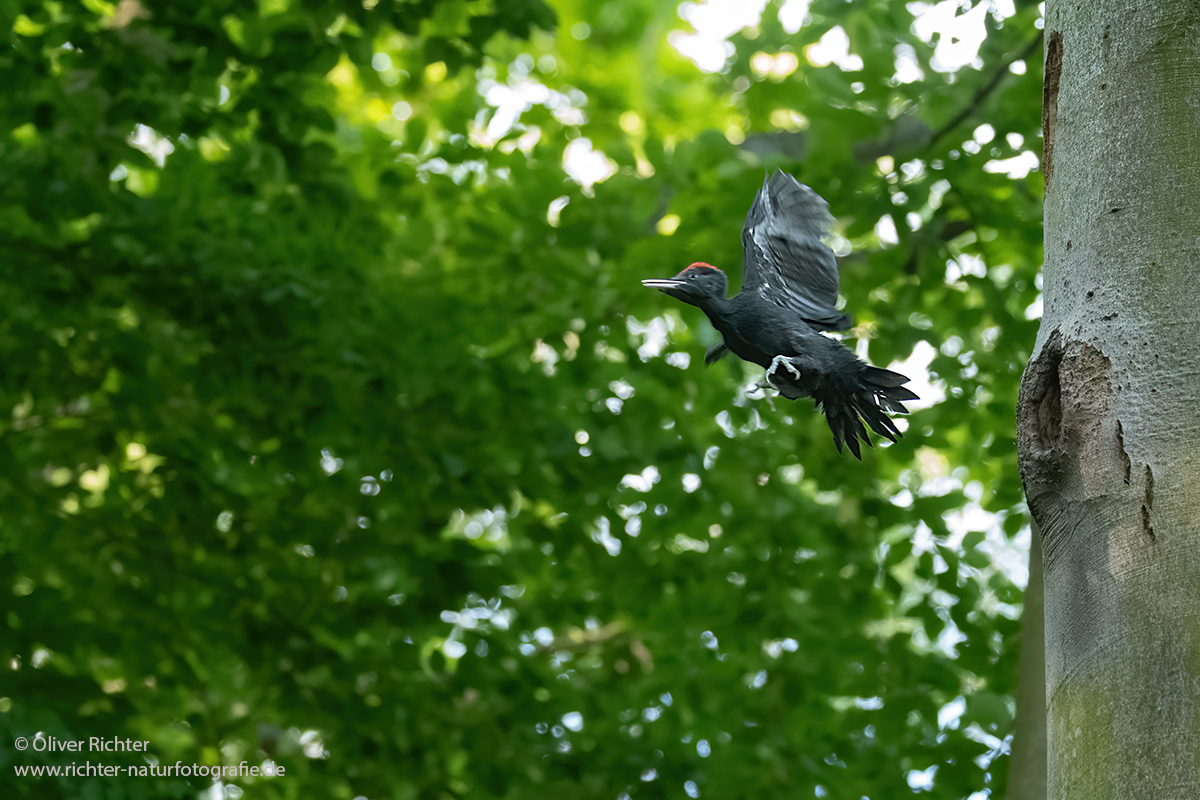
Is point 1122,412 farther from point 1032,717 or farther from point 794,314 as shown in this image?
point 1032,717

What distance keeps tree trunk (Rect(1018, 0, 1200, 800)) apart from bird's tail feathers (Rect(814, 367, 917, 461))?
0.56 meters

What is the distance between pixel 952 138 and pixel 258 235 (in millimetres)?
3341

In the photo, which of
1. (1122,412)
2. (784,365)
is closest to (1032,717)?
(1122,412)

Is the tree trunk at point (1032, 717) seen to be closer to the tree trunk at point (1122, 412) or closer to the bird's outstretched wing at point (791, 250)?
the tree trunk at point (1122, 412)

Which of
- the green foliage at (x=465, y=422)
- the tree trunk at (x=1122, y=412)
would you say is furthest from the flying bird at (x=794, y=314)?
the green foliage at (x=465, y=422)

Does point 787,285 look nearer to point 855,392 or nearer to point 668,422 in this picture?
point 855,392

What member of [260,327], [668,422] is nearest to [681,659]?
[668,422]

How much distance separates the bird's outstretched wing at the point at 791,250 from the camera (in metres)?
1.18

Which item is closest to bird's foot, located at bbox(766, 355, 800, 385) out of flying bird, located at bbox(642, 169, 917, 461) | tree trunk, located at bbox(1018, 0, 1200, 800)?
flying bird, located at bbox(642, 169, 917, 461)

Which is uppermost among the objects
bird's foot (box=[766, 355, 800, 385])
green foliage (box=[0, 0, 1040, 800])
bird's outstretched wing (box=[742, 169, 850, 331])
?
green foliage (box=[0, 0, 1040, 800])

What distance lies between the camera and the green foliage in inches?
171

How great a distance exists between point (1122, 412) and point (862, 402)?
616 millimetres

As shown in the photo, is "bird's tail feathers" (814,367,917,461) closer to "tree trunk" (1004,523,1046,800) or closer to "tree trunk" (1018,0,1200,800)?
"tree trunk" (1018,0,1200,800)

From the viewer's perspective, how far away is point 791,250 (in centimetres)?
123
